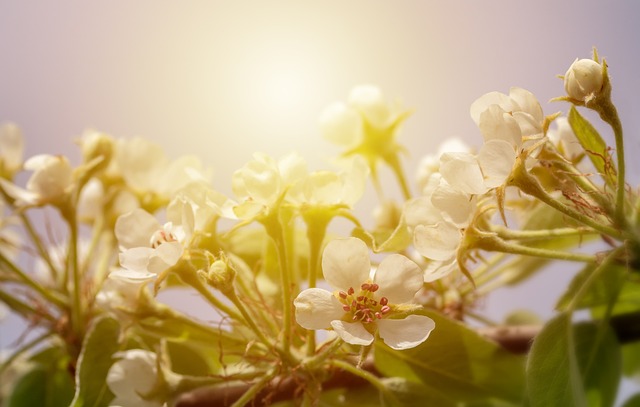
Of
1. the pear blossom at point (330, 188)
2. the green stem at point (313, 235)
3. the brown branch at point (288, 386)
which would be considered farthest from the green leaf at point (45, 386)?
the pear blossom at point (330, 188)

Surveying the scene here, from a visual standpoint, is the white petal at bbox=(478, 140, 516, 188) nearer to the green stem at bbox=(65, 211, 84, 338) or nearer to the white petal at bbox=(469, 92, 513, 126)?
the white petal at bbox=(469, 92, 513, 126)

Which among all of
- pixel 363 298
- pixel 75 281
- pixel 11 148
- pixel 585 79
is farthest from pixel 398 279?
pixel 11 148

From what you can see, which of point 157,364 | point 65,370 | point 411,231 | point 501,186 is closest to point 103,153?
point 65,370

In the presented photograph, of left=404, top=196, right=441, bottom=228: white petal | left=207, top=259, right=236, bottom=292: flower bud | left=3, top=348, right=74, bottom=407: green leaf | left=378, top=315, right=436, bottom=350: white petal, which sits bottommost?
left=3, top=348, right=74, bottom=407: green leaf

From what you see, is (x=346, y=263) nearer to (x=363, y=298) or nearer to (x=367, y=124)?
(x=363, y=298)

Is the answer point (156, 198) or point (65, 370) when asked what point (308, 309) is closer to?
point (156, 198)

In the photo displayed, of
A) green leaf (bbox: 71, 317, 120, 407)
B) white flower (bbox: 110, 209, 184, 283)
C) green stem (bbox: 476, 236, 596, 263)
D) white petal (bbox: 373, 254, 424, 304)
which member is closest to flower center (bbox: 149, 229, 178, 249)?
white flower (bbox: 110, 209, 184, 283)
